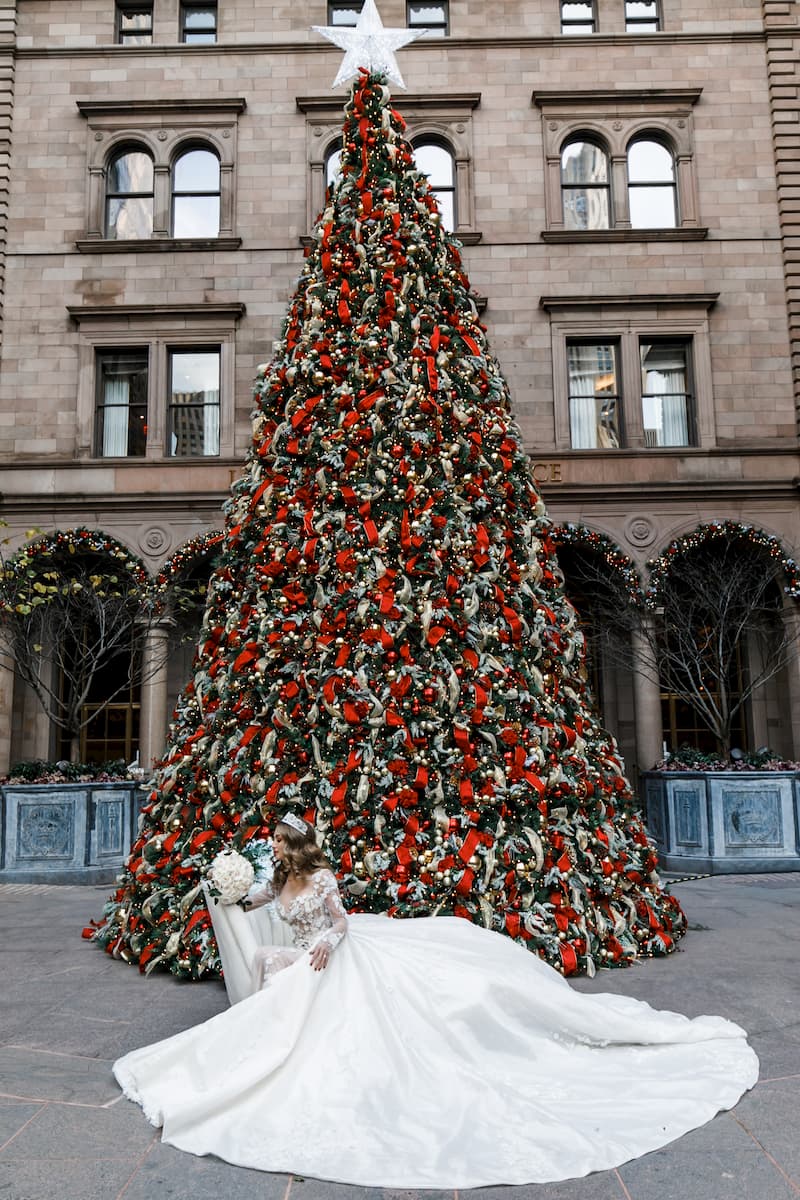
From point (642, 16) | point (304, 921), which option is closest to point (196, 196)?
point (642, 16)

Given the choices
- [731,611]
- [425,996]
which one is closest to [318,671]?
[425,996]

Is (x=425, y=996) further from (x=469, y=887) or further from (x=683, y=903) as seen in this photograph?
(x=683, y=903)

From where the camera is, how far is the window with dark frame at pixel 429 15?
18047 mm

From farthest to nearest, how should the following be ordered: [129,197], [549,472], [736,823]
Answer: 1. [129,197]
2. [549,472]
3. [736,823]

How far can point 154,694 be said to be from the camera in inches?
621

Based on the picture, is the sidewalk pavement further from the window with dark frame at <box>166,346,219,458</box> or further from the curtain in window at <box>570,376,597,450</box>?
the window with dark frame at <box>166,346,219,458</box>

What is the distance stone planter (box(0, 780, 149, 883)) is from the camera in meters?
11.4

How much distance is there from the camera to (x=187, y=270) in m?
16.9

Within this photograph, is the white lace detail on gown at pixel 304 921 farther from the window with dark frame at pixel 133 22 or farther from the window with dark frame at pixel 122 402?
the window with dark frame at pixel 133 22

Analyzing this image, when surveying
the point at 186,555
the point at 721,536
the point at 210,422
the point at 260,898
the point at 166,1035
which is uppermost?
the point at 210,422

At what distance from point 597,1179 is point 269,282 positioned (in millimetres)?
15882

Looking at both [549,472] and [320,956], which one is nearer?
[320,956]

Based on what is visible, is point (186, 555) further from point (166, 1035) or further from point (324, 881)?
point (324, 881)

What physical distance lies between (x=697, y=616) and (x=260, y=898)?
1281 centimetres
